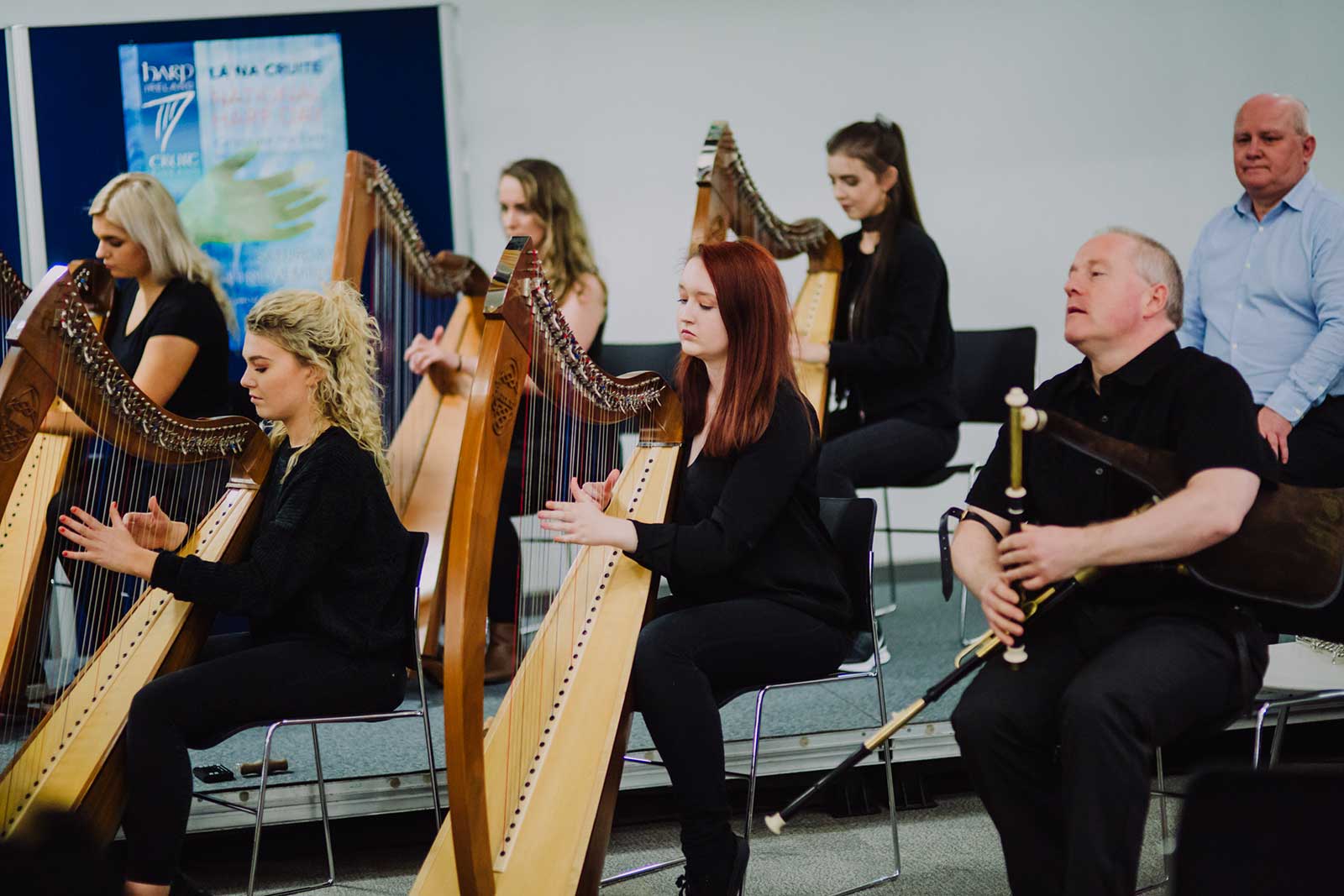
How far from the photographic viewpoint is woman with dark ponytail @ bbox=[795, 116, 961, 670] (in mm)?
3738

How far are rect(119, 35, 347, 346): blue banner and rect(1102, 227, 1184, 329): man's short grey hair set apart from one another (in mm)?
2880

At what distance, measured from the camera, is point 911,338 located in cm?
377

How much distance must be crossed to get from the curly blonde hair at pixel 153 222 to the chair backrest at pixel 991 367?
2132mm

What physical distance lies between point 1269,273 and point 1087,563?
1662mm

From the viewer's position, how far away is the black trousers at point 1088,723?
6.60ft

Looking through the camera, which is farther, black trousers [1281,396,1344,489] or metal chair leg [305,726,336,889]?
black trousers [1281,396,1344,489]

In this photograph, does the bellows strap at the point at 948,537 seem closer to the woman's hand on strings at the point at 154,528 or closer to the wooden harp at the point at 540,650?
the wooden harp at the point at 540,650

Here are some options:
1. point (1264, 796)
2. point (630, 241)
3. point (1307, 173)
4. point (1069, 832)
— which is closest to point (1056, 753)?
point (1069, 832)

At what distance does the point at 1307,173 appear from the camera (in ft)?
11.4

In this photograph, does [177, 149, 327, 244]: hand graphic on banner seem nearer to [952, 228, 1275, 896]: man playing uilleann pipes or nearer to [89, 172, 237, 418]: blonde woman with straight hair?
[89, 172, 237, 418]: blonde woman with straight hair

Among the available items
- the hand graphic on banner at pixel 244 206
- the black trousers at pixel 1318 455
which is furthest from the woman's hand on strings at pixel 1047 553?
the hand graphic on banner at pixel 244 206

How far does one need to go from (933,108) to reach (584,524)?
122 inches

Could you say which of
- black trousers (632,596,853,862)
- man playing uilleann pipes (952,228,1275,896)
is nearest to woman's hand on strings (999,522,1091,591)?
man playing uilleann pipes (952,228,1275,896)

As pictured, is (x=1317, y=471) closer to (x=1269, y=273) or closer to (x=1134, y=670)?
(x=1269, y=273)
